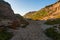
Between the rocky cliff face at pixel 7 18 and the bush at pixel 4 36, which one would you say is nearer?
the bush at pixel 4 36

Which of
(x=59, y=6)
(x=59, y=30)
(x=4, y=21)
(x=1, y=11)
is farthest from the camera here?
(x=59, y=6)

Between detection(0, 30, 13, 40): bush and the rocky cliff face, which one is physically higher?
the rocky cliff face

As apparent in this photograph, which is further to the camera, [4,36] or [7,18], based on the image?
[7,18]

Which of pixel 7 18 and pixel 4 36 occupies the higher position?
pixel 7 18

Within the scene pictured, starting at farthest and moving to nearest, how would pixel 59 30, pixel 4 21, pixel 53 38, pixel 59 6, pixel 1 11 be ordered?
pixel 59 6
pixel 1 11
pixel 4 21
pixel 59 30
pixel 53 38

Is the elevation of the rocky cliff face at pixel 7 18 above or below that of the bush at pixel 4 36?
above

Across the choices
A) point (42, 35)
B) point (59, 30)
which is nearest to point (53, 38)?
point (42, 35)

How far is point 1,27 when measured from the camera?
106 ft

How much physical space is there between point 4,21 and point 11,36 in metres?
7.45

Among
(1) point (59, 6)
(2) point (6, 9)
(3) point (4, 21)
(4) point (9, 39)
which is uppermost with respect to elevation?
(1) point (59, 6)

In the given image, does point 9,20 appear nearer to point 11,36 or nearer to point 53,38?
point 11,36

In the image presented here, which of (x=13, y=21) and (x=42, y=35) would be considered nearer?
(x=42, y=35)

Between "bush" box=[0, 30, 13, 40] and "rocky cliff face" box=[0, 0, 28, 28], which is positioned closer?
"bush" box=[0, 30, 13, 40]

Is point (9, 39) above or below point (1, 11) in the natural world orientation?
below
